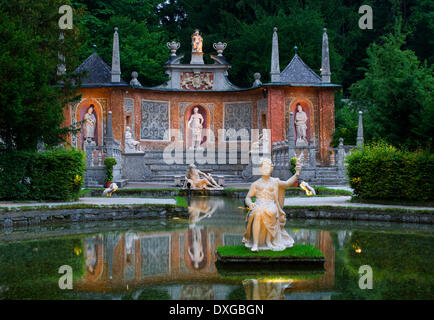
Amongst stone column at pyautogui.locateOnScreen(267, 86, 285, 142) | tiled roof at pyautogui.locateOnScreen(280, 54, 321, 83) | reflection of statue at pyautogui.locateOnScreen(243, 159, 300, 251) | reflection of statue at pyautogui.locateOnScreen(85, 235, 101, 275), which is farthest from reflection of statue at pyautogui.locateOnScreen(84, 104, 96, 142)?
reflection of statue at pyautogui.locateOnScreen(243, 159, 300, 251)

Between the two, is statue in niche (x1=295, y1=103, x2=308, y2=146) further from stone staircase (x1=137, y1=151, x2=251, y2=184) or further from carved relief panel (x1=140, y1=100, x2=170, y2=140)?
carved relief panel (x1=140, y1=100, x2=170, y2=140)

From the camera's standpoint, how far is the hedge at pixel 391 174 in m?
14.9

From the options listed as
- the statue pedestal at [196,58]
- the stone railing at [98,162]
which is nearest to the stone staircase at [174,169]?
the stone railing at [98,162]

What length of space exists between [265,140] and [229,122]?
12.5ft

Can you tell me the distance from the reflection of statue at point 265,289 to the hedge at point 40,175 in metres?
9.91

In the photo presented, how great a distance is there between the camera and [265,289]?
6797 millimetres

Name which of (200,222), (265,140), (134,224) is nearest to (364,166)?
(200,222)

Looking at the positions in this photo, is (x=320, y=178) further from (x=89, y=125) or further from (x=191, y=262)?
(x=191, y=262)

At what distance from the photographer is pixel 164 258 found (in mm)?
8922

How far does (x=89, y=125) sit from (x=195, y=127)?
18.7 ft

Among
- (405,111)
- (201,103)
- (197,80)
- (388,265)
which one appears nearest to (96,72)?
(197,80)

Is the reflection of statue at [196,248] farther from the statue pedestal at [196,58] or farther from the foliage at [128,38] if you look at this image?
the foliage at [128,38]

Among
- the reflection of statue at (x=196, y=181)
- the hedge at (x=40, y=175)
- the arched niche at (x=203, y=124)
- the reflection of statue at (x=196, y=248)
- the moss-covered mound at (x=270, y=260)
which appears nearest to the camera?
the moss-covered mound at (x=270, y=260)

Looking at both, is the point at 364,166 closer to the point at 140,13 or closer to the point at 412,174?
the point at 412,174
